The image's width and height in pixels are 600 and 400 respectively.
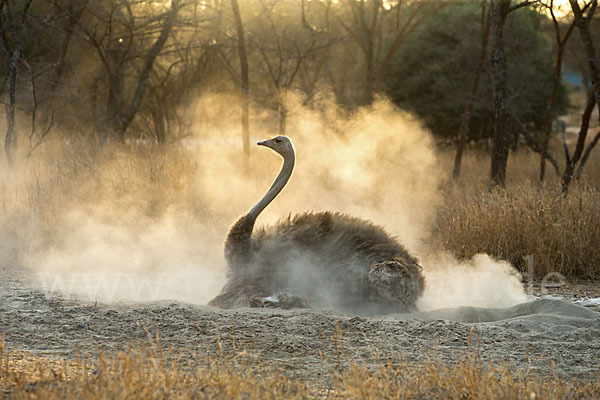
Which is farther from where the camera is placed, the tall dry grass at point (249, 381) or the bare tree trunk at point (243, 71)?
the bare tree trunk at point (243, 71)

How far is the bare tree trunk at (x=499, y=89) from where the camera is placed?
10102mm

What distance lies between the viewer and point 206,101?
70.0ft

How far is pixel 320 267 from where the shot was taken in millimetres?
5789

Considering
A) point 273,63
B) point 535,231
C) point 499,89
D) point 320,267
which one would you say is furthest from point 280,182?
point 273,63

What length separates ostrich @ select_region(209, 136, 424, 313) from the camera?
559 centimetres

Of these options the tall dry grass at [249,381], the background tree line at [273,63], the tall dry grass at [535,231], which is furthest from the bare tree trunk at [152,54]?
the tall dry grass at [249,381]

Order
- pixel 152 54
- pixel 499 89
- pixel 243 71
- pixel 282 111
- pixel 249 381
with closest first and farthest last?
1. pixel 249 381
2. pixel 499 89
3. pixel 243 71
4. pixel 152 54
5. pixel 282 111

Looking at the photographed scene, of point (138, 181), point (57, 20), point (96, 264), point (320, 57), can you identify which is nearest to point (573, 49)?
point (320, 57)

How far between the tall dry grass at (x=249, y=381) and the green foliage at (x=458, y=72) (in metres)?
16.0

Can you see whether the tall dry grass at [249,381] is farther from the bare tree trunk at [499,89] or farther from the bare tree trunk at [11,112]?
the bare tree trunk at [11,112]

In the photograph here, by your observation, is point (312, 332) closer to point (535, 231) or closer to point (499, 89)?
point (535, 231)

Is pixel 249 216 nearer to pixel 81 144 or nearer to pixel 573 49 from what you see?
pixel 81 144

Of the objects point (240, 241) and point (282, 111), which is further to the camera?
point (282, 111)

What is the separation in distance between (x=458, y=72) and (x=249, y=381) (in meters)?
17.3
